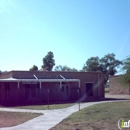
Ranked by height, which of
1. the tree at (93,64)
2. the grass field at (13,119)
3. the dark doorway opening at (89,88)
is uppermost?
the tree at (93,64)

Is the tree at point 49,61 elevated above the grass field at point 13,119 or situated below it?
above

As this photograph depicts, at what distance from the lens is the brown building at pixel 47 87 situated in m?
34.7

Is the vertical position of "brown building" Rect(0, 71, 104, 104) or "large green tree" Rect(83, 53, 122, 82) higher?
"large green tree" Rect(83, 53, 122, 82)

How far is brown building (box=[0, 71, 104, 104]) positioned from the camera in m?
34.7

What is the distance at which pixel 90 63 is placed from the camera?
7969 cm

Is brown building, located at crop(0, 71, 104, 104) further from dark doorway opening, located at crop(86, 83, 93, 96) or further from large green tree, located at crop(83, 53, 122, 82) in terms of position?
large green tree, located at crop(83, 53, 122, 82)

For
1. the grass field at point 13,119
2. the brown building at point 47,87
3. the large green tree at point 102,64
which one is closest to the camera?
the grass field at point 13,119

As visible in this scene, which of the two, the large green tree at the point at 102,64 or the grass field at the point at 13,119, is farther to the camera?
the large green tree at the point at 102,64

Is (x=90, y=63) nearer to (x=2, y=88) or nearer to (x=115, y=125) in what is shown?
(x=2, y=88)

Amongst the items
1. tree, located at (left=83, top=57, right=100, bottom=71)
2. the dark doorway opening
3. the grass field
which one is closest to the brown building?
the dark doorway opening

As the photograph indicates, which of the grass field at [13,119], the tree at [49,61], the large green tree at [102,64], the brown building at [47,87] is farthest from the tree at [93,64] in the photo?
the grass field at [13,119]

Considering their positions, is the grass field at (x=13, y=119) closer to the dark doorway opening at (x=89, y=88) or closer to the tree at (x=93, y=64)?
the dark doorway opening at (x=89, y=88)

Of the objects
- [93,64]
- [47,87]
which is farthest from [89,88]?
[93,64]

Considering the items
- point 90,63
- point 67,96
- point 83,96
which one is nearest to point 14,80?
point 67,96
